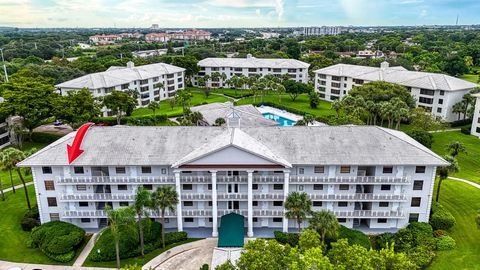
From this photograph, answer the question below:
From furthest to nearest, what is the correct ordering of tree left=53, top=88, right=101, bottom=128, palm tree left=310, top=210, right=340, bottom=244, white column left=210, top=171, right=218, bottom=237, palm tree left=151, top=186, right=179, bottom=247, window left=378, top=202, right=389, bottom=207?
tree left=53, top=88, right=101, bottom=128 → window left=378, top=202, right=389, bottom=207 → white column left=210, top=171, right=218, bottom=237 → palm tree left=151, top=186, right=179, bottom=247 → palm tree left=310, top=210, right=340, bottom=244

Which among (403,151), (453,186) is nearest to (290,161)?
(403,151)

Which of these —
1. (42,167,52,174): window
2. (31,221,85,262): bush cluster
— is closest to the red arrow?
(42,167,52,174): window

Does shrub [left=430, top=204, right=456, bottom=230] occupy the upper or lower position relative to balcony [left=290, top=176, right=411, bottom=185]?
lower

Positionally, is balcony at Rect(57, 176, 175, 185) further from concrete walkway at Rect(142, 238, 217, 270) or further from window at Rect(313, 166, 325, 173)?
window at Rect(313, 166, 325, 173)

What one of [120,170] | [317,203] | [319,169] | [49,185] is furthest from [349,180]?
[49,185]

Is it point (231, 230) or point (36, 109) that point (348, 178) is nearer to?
point (231, 230)

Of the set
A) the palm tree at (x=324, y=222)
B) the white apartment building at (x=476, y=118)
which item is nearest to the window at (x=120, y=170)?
the palm tree at (x=324, y=222)

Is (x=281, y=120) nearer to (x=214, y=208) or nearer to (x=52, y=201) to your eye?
(x=214, y=208)

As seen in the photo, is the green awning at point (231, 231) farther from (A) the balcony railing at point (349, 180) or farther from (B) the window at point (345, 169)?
(B) the window at point (345, 169)
